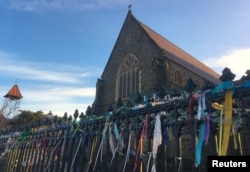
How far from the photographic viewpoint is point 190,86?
3.33m

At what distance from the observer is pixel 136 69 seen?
60.0 feet

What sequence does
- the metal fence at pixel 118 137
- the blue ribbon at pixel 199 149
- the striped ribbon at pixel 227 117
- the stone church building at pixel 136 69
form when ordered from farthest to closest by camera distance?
the stone church building at pixel 136 69 < the metal fence at pixel 118 137 < the blue ribbon at pixel 199 149 < the striped ribbon at pixel 227 117

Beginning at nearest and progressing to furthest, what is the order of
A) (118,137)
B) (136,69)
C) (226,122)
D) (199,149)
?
1. (226,122)
2. (199,149)
3. (118,137)
4. (136,69)

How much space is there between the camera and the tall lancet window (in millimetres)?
18141

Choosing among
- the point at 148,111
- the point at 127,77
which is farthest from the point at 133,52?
the point at 148,111

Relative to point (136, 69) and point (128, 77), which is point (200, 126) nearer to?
point (136, 69)

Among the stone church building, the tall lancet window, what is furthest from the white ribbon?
the tall lancet window

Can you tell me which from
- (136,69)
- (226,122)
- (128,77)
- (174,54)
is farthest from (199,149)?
(174,54)

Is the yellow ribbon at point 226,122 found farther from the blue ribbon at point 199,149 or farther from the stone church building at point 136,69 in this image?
the stone church building at point 136,69

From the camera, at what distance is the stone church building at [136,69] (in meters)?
16.5

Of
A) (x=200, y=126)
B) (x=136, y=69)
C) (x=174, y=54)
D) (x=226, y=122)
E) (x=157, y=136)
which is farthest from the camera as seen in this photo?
(x=174, y=54)

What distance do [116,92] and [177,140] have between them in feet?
52.4

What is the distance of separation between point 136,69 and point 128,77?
3.19 ft

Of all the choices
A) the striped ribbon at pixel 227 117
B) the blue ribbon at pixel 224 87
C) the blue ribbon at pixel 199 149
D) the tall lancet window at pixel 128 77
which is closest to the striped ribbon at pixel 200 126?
the blue ribbon at pixel 199 149
